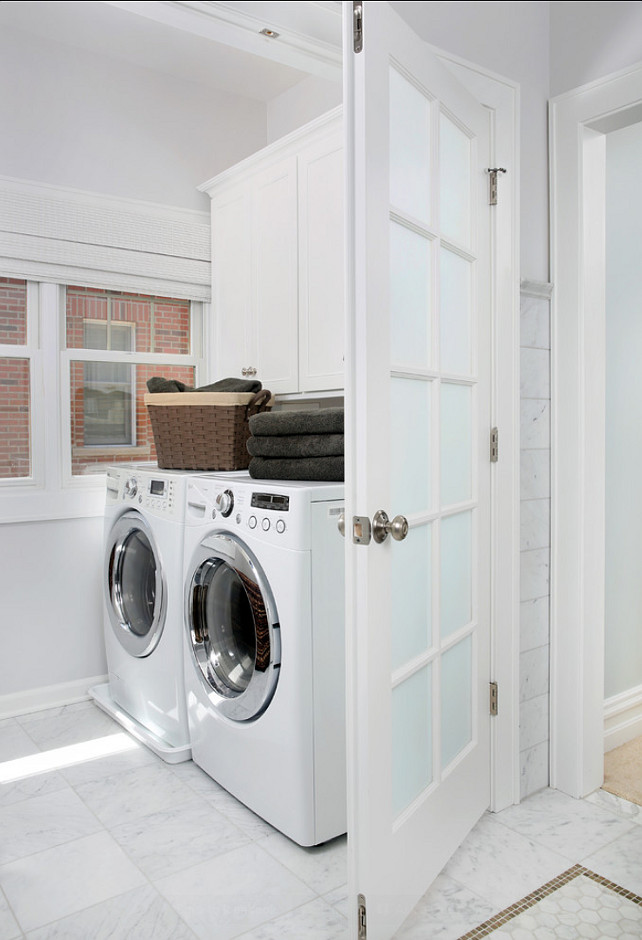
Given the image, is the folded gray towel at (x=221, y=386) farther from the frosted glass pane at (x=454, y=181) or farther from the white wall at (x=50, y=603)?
the frosted glass pane at (x=454, y=181)

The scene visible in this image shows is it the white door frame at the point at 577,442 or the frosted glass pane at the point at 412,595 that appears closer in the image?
the frosted glass pane at the point at 412,595

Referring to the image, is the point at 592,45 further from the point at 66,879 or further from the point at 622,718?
the point at 66,879

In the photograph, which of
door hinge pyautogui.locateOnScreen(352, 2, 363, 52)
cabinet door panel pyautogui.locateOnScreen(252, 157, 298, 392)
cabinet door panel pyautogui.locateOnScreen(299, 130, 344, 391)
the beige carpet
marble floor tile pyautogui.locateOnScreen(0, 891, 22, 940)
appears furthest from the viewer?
cabinet door panel pyautogui.locateOnScreen(252, 157, 298, 392)

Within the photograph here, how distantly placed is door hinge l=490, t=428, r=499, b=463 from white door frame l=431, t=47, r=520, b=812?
0.7 inches

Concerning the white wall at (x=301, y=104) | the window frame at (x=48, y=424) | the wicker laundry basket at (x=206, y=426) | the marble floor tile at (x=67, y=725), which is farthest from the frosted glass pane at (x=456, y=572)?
the white wall at (x=301, y=104)

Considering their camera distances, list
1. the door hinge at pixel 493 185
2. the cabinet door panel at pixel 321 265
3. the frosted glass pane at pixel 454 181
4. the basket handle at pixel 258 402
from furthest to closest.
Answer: the basket handle at pixel 258 402
the cabinet door panel at pixel 321 265
the door hinge at pixel 493 185
the frosted glass pane at pixel 454 181

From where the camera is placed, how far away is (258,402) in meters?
2.60

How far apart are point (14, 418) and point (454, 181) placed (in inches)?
77.2

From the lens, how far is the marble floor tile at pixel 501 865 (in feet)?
5.71

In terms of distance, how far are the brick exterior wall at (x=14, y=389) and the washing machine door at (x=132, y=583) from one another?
20.6 inches

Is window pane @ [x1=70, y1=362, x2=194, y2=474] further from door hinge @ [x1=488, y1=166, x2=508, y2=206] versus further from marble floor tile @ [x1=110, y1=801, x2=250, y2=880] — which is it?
door hinge @ [x1=488, y1=166, x2=508, y2=206]

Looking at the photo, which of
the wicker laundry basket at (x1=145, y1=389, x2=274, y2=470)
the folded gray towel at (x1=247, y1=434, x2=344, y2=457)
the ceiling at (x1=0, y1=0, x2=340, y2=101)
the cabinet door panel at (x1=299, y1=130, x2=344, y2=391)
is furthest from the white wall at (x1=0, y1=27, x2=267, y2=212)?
the folded gray towel at (x1=247, y1=434, x2=344, y2=457)

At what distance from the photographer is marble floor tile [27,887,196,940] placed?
1600 mm

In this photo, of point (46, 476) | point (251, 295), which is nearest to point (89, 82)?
point (251, 295)
